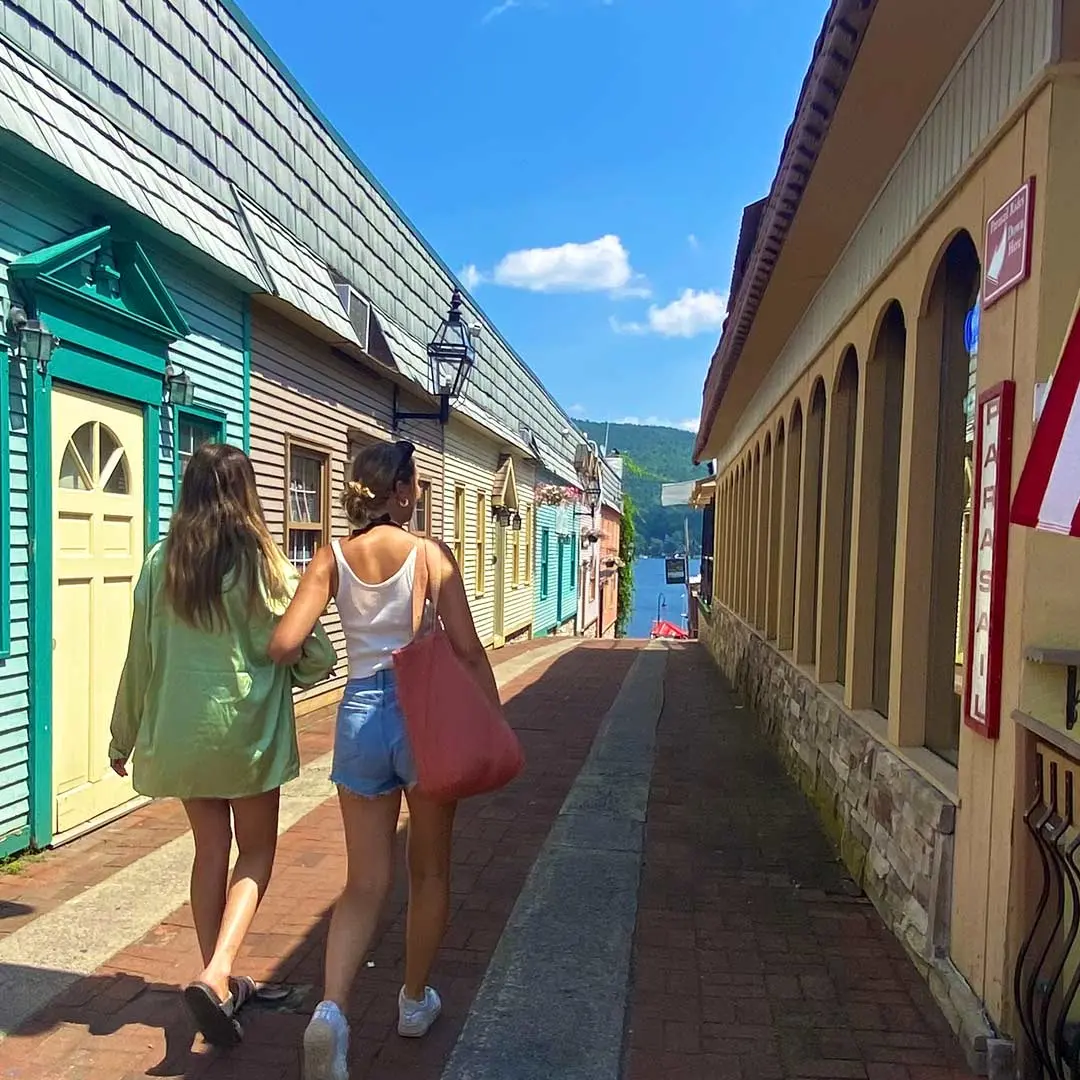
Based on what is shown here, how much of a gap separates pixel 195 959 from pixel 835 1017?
2.21 m

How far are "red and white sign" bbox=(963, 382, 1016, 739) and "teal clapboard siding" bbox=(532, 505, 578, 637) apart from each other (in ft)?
59.4

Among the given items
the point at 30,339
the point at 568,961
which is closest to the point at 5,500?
the point at 30,339

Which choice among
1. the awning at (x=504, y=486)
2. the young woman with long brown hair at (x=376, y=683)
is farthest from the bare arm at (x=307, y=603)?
the awning at (x=504, y=486)

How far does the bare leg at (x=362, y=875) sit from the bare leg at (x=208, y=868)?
472 mm

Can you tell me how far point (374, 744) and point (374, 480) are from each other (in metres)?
0.75

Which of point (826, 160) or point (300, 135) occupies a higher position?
point (300, 135)

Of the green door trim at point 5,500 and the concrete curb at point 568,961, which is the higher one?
the green door trim at point 5,500

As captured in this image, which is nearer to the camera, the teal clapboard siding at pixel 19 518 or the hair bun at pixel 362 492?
the hair bun at pixel 362 492

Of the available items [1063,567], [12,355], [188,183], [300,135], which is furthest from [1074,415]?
[300,135]

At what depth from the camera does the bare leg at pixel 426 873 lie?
106 inches

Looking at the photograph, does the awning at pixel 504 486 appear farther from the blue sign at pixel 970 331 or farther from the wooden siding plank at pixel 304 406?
the blue sign at pixel 970 331

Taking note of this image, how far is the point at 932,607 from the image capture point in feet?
13.1

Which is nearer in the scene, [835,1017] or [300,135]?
[835,1017]

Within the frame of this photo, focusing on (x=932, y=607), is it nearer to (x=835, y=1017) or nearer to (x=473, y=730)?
(x=835, y=1017)
